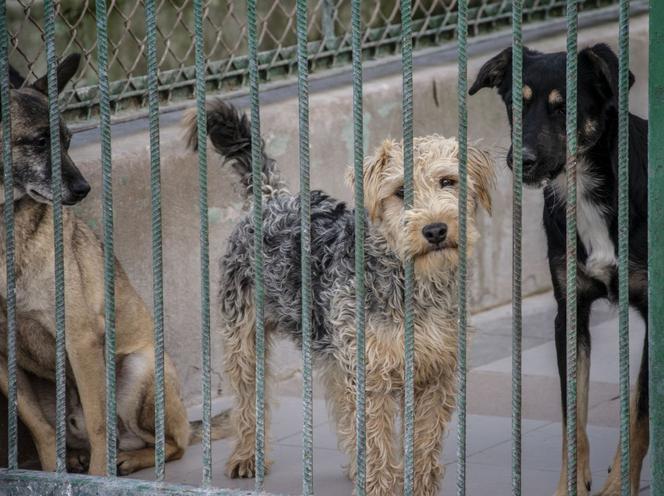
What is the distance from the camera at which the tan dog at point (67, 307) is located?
4.81m

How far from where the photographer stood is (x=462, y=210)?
3672mm

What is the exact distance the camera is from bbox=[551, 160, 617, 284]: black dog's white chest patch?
15.3ft

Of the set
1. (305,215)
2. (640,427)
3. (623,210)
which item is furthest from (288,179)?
(623,210)

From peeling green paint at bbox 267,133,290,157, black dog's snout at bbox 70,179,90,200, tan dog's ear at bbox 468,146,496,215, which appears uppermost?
peeling green paint at bbox 267,133,290,157

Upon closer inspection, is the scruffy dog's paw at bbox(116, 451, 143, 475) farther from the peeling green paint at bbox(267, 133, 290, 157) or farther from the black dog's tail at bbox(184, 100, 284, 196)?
the peeling green paint at bbox(267, 133, 290, 157)

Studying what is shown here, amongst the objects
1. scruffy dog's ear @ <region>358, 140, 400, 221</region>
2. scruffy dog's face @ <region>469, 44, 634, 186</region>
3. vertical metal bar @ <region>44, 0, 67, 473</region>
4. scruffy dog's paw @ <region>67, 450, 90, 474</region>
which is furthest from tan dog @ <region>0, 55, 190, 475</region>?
scruffy dog's face @ <region>469, 44, 634, 186</region>

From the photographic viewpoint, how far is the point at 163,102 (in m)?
6.89

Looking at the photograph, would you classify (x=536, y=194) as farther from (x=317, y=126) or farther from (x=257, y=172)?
(x=257, y=172)

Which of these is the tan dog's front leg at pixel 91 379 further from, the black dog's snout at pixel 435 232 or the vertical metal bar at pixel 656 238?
the vertical metal bar at pixel 656 238

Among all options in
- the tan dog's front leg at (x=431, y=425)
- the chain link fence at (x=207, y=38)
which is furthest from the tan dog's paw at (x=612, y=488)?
the chain link fence at (x=207, y=38)

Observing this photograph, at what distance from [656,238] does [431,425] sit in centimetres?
158

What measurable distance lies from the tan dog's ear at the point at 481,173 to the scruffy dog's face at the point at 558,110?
Answer: 0.13 meters

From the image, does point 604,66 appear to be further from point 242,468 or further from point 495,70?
point 242,468

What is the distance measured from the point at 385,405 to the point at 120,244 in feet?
6.01
